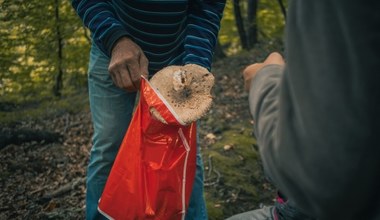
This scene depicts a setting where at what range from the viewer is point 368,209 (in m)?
1.10

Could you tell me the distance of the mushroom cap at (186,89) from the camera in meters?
2.16

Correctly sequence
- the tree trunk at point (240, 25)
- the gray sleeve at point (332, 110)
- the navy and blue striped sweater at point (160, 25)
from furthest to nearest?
the tree trunk at point (240, 25), the navy and blue striped sweater at point (160, 25), the gray sleeve at point (332, 110)

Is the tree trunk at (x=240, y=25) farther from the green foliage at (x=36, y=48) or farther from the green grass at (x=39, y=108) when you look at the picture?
the green grass at (x=39, y=108)

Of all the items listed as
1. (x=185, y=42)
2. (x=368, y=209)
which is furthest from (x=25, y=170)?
(x=368, y=209)

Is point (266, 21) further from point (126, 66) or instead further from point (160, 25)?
point (126, 66)

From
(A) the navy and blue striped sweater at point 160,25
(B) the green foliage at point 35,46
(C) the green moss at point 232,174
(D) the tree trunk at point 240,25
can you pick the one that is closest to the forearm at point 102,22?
(A) the navy and blue striped sweater at point 160,25

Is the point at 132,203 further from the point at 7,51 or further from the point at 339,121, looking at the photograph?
the point at 7,51

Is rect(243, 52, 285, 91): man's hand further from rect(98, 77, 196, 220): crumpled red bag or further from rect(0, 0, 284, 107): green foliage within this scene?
rect(0, 0, 284, 107): green foliage

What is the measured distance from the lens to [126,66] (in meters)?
2.27

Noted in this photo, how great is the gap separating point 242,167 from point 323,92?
330cm

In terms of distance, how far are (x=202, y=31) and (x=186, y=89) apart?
0.49m

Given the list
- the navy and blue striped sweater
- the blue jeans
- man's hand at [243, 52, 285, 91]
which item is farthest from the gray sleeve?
the blue jeans

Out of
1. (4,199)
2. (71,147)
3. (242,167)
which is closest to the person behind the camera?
(4,199)

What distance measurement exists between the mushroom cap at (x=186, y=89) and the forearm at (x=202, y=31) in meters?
0.26
